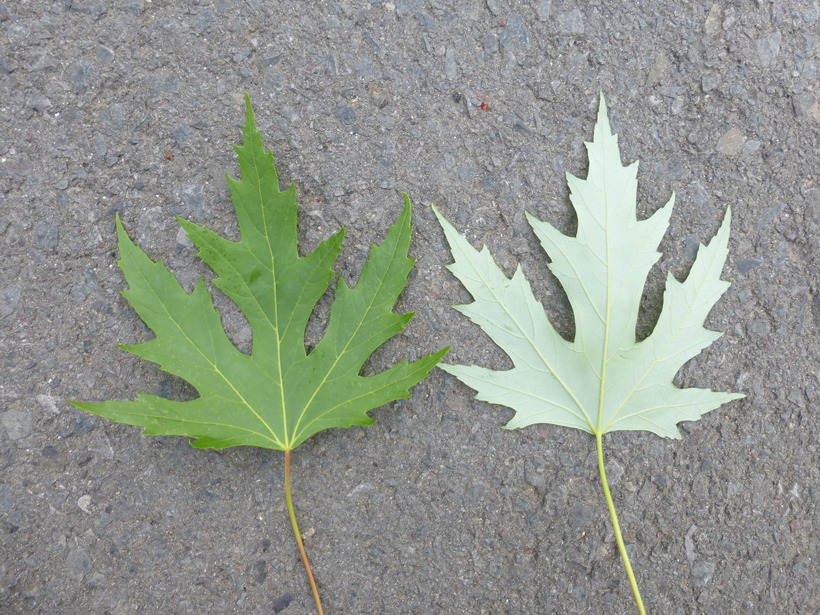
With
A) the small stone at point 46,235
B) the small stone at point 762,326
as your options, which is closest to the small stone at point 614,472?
the small stone at point 762,326

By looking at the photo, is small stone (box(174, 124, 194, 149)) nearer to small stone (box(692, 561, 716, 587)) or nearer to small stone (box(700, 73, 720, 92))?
small stone (box(700, 73, 720, 92))

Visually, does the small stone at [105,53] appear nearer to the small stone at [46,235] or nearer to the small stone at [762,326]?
the small stone at [46,235]

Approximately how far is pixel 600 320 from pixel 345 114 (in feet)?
2.06

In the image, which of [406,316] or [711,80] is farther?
[711,80]

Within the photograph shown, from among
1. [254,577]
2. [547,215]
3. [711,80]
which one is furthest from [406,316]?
[711,80]

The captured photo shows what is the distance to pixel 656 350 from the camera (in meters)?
1.18

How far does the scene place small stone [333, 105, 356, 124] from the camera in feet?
4.09

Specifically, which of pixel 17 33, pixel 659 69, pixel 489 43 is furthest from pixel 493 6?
pixel 17 33

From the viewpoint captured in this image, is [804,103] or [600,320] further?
[804,103]

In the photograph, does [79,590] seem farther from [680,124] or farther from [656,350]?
[680,124]

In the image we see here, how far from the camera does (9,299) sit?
120cm

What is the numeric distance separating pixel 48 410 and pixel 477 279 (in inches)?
33.0

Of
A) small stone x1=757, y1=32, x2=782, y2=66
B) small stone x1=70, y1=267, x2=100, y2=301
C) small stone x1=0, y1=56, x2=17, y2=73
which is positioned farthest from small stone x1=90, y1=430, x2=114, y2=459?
small stone x1=757, y1=32, x2=782, y2=66

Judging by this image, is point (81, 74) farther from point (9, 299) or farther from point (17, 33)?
point (9, 299)
